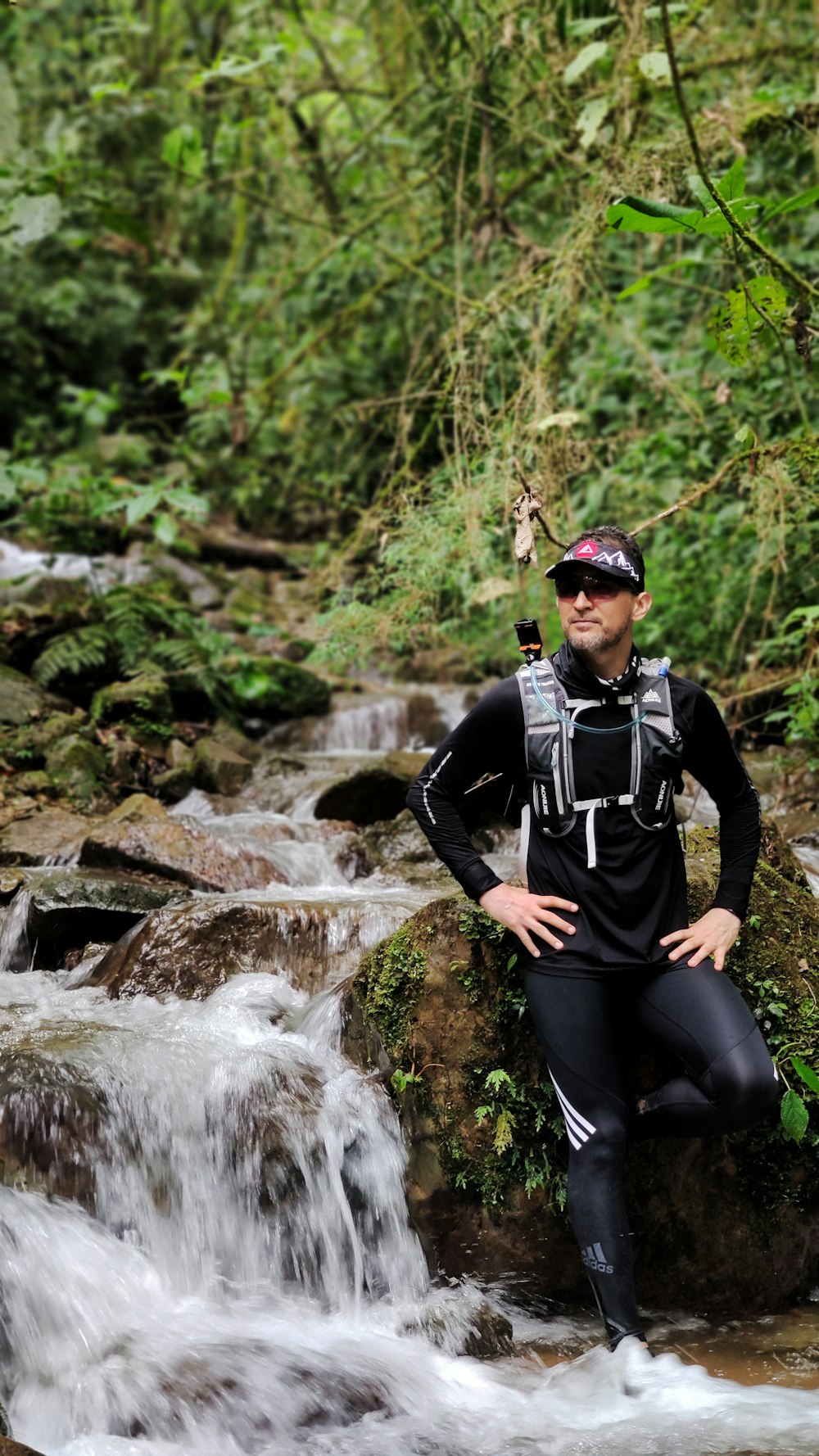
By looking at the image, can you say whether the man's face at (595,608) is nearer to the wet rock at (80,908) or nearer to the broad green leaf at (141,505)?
the wet rock at (80,908)

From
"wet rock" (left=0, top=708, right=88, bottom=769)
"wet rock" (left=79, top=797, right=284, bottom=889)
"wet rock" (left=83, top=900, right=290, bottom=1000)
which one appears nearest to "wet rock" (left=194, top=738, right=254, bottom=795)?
"wet rock" (left=0, top=708, right=88, bottom=769)

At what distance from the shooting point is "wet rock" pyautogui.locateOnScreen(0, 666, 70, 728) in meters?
7.48

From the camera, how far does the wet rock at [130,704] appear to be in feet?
25.8

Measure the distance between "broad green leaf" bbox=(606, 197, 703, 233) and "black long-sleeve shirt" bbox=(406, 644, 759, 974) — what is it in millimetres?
1248

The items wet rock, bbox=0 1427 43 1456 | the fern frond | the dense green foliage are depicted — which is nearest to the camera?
wet rock, bbox=0 1427 43 1456

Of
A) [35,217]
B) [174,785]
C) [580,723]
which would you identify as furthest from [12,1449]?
[35,217]

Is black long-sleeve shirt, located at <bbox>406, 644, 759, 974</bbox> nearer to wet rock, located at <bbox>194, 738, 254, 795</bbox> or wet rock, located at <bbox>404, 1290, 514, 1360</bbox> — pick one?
wet rock, located at <bbox>404, 1290, 514, 1360</bbox>

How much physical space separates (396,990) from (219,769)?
4341 millimetres

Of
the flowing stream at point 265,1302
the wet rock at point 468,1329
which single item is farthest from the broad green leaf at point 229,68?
the wet rock at point 468,1329

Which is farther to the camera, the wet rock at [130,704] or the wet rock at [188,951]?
the wet rock at [130,704]

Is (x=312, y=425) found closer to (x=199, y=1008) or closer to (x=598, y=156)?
(x=598, y=156)

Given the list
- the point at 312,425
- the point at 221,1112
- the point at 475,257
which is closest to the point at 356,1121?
the point at 221,1112

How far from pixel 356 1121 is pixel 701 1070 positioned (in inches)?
48.3

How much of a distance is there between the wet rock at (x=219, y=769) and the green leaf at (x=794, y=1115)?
16.6 ft
